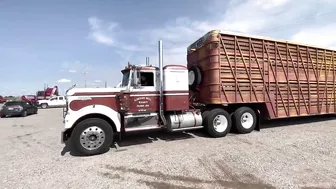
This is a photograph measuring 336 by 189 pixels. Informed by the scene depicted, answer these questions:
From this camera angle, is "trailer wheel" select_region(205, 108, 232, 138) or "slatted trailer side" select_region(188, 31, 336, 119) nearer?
"trailer wheel" select_region(205, 108, 232, 138)

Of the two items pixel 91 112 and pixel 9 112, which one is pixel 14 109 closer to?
pixel 9 112

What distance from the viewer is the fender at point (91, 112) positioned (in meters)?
6.14

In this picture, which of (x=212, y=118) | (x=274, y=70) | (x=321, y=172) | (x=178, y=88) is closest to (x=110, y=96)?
(x=178, y=88)

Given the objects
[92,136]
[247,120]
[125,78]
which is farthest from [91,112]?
[247,120]

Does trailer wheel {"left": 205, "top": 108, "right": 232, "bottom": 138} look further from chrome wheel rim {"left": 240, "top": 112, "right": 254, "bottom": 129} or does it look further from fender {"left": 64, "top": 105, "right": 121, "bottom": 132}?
fender {"left": 64, "top": 105, "right": 121, "bottom": 132}

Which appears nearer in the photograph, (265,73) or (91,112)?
(91,112)

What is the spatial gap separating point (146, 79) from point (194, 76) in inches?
98.0

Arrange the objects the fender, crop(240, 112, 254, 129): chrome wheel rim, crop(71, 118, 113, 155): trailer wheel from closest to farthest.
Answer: crop(71, 118, 113, 155): trailer wheel → the fender → crop(240, 112, 254, 129): chrome wheel rim

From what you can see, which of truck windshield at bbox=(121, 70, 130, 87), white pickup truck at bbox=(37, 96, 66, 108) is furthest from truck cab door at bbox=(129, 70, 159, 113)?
white pickup truck at bbox=(37, 96, 66, 108)

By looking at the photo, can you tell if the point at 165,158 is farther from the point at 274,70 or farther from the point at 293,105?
the point at 293,105

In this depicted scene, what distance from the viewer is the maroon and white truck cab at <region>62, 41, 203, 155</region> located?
6.18 metres

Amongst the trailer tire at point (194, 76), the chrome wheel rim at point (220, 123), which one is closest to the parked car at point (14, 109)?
the trailer tire at point (194, 76)

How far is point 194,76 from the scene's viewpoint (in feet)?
29.3

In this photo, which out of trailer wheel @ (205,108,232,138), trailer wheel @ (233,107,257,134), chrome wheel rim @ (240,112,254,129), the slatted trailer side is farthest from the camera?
chrome wheel rim @ (240,112,254,129)
